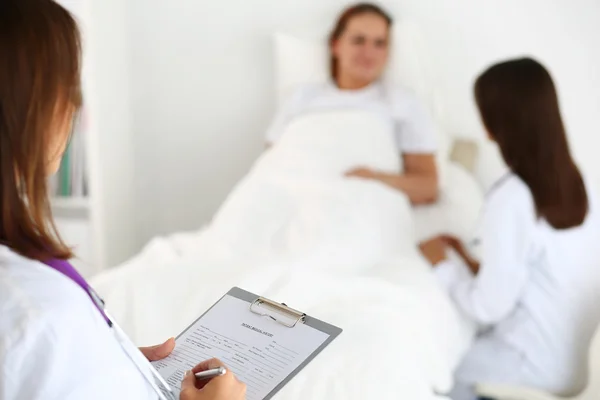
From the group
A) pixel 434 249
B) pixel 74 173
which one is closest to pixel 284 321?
pixel 434 249

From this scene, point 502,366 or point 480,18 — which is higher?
point 480,18

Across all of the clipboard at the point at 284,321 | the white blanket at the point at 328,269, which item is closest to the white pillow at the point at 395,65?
the white blanket at the point at 328,269

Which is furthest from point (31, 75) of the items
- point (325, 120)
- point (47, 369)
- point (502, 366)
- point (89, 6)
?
point (89, 6)

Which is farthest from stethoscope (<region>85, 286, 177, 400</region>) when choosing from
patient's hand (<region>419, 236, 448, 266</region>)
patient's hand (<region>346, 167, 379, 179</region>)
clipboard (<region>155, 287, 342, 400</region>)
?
patient's hand (<region>346, 167, 379, 179</region>)

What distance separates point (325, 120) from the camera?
6.52 feet

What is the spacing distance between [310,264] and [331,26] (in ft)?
3.42

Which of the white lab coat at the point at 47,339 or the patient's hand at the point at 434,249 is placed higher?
the white lab coat at the point at 47,339

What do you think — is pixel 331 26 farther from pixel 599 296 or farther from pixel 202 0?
pixel 599 296

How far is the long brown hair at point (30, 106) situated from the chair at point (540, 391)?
1074 mm

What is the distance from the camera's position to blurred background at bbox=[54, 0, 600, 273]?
2.08 meters

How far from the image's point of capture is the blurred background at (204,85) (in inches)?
81.9

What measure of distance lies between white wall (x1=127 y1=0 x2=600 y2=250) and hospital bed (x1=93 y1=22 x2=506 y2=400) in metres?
0.34

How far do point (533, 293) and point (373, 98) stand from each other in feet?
2.86

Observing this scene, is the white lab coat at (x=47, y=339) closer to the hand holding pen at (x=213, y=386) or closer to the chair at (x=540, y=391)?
the hand holding pen at (x=213, y=386)
